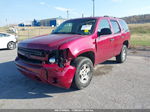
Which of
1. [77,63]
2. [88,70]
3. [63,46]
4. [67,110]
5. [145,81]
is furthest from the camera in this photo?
[145,81]

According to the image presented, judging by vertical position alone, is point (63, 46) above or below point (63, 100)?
above

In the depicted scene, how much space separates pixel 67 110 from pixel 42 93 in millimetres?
1029

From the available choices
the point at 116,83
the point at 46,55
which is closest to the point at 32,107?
the point at 46,55

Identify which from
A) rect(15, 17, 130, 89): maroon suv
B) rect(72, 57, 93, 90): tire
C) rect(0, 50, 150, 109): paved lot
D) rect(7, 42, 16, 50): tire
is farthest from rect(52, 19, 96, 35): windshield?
rect(7, 42, 16, 50): tire

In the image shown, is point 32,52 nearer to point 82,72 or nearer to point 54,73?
point 54,73

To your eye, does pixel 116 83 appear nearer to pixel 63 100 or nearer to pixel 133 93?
pixel 133 93

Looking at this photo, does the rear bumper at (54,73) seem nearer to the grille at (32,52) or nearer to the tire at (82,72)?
the tire at (82,72)

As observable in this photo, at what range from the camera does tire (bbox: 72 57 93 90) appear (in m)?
3.31

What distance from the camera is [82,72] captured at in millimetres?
3600

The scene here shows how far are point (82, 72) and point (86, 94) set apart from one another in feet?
1.92

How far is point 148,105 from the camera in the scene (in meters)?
2.86

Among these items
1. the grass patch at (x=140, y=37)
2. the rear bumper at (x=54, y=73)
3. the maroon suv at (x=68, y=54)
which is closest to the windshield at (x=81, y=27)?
the maroon suv at (x=68, y=54)

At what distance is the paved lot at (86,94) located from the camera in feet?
9.61

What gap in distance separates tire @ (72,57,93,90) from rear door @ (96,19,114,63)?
2.14 feet
